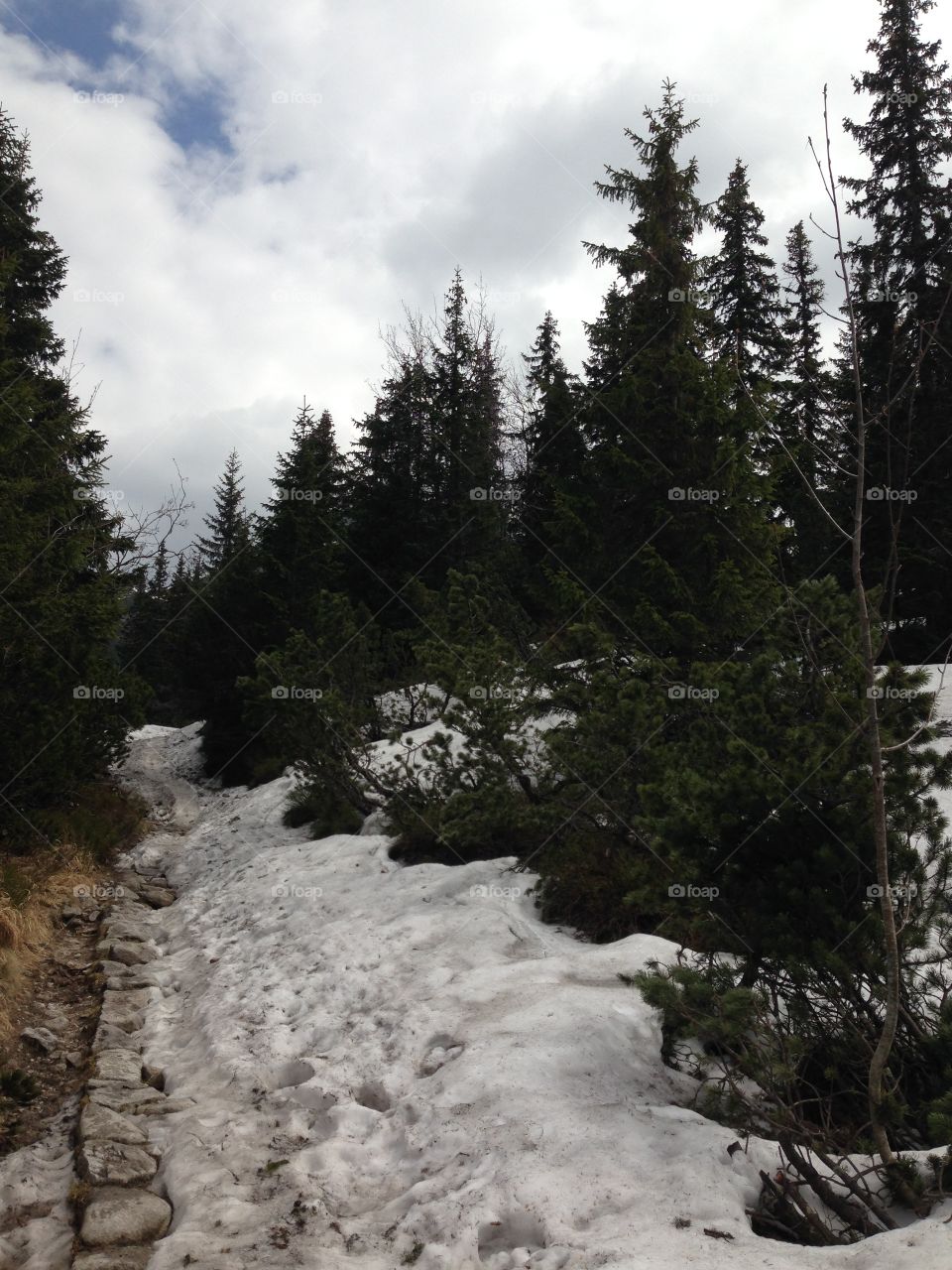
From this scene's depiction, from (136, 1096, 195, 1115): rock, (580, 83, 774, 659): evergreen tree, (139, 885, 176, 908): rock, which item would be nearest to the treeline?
(580, 83, 774, 659): evergreen tree

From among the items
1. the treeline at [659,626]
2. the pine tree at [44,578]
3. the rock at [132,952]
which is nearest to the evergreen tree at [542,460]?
the treeline at [659,626]

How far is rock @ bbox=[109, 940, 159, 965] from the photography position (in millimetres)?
7223

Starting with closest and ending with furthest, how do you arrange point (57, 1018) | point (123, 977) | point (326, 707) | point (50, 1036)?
point (50, 1036) → point (57, 1018) → point (123, 977) → point (326, 707)

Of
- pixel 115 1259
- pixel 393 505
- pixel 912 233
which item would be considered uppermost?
pixel 912 233

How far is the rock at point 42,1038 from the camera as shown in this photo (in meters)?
5.46

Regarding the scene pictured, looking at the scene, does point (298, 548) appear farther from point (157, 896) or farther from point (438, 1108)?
point (438, 1108)

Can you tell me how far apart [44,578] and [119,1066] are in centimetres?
772

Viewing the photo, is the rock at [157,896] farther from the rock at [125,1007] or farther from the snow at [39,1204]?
the snow at [39,1204]

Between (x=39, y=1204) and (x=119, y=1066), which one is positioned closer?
(x=39, y=1204)

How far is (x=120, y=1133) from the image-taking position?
416 cm

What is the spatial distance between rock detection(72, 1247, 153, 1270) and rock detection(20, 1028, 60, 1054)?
267 cm

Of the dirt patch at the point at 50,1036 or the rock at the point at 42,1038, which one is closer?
the dirt patch at the point at 50,1036

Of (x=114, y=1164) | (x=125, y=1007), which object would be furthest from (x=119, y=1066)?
→ (x=114, y=1164)

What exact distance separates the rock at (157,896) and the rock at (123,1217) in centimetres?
630
